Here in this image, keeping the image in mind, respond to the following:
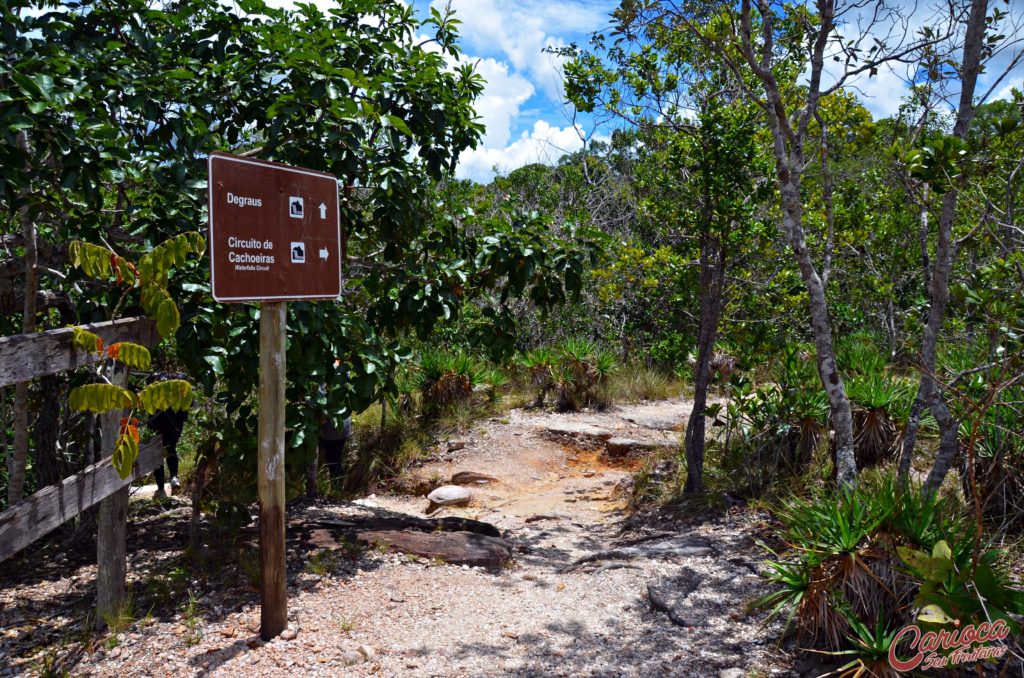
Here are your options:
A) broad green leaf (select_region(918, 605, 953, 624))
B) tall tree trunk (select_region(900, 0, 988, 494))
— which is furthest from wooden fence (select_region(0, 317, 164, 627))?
tall tree trunk (select_region(900, 0, 988, 494))

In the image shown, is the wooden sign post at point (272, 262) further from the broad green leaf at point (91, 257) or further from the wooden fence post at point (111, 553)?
the wooden fence post at point (111, 553)

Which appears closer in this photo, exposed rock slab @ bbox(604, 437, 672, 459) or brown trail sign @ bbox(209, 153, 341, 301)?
brown trail sign @ bbox(209, 153, 341, 301)

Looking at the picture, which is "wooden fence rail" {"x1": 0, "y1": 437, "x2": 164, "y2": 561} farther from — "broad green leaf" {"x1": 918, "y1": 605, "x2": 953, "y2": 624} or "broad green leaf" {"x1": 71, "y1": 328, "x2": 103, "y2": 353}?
"broad green leaf" {"x1": 918, "y1": 605, "x2": 953, "y2": 624}

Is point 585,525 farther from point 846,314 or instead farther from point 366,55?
point 846,314

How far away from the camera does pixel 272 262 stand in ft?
12.4

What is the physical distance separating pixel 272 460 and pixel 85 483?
93 cm

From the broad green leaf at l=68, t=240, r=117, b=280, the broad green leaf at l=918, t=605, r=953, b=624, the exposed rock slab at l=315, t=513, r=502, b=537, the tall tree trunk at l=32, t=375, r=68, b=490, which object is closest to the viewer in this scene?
the broad green leaf at l=918, t=605, r=953, b=624

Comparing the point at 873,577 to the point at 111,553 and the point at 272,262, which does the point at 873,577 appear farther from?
the point at 111,553

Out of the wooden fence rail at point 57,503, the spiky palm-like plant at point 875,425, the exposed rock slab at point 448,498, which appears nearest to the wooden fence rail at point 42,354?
the wooden fence rail at point 57,503

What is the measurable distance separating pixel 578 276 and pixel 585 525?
10.1 ft

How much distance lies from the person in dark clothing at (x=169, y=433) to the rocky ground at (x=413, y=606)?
1.73ft

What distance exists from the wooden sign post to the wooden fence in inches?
29.0

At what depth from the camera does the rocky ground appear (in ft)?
12.9

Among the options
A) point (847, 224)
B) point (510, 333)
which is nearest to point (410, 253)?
point (510, 333)
